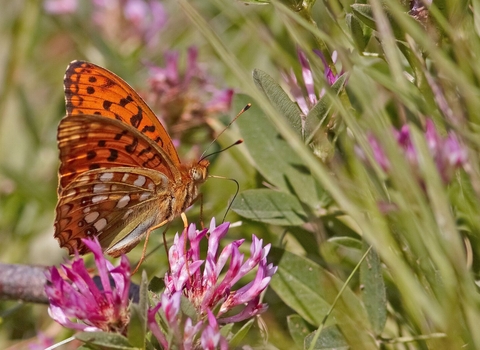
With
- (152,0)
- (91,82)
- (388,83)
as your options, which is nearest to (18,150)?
(152,0)

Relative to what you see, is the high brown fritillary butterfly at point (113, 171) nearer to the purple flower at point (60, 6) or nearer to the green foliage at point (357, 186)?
the green foliage at point (357, 186)

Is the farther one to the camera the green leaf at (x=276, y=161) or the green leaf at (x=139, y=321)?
the green leaf at (x=276, y=161)

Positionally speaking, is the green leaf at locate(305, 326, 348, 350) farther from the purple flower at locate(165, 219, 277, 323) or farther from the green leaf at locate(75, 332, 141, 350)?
the green leaf at locate(75, 332, 141, 350)

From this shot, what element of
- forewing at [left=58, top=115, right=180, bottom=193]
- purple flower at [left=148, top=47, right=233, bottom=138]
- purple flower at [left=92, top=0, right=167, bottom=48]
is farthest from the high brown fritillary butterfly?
purple flower at [left=92, top=0, right=167, bottom=48]

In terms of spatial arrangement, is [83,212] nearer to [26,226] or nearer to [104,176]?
[104,176]

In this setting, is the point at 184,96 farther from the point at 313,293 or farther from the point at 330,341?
the point at 330,341

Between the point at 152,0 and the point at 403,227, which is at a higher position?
the point at 152,0

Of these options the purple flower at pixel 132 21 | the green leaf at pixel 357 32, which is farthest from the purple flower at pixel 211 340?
the purple flower at pixel 132 21
